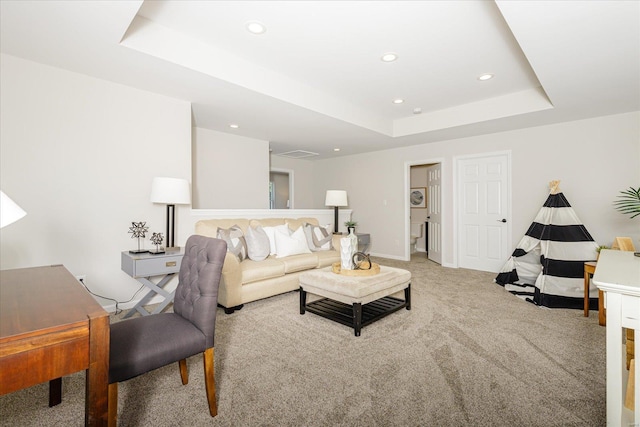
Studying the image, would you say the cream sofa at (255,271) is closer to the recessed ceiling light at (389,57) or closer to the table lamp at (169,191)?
the table lamp at (169,191)

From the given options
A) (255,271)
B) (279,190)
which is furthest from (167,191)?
(279,190)

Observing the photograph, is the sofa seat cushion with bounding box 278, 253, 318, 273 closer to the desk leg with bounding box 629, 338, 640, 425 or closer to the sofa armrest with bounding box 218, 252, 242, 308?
the sofa armrest with bounding box 218, 252, 242, 308

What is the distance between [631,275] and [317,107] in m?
3.26

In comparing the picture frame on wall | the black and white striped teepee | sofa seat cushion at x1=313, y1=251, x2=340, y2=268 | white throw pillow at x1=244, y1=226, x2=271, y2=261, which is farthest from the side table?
the picture frame on wall

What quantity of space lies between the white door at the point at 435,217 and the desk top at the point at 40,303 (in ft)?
17.6

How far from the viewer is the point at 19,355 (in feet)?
2.75

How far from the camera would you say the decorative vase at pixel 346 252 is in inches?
115

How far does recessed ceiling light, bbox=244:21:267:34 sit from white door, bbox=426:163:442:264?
4080 millimetres

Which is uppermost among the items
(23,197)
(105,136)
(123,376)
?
(105,136)

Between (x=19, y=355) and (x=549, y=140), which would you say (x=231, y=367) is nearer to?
(x=19, y=355)

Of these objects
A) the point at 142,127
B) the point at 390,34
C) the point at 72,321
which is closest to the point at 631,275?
the point at 72,321

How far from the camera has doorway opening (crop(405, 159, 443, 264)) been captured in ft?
18.7

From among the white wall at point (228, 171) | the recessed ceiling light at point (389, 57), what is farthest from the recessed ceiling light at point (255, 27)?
the white wall at point (228, 171)

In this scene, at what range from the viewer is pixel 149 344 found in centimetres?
138
